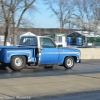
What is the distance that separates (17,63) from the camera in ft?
58.6

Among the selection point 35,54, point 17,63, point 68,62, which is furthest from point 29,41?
point 68,62

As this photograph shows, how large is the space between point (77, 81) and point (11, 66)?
18.9 feet

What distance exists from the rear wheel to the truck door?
43.0 inches

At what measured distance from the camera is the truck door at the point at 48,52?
60.1 feet

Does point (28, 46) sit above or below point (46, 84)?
above

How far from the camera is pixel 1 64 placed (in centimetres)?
1844

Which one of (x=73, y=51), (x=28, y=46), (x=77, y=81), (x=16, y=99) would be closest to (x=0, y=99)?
(x=16, y=99)

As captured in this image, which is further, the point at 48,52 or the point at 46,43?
the point at 46,43

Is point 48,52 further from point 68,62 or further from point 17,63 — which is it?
point 68,62

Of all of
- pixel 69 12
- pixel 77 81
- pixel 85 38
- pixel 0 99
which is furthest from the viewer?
pixel 85 38

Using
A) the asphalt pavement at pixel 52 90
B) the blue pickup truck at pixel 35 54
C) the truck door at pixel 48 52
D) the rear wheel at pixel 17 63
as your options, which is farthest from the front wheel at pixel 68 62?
the asphalt pavement at pixel 52 90

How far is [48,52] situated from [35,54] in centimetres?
80

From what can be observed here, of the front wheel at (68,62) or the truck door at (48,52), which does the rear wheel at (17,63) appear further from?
the front wheel at (68,62)

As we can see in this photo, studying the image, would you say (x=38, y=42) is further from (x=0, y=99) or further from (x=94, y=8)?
(x=94, y=8)
